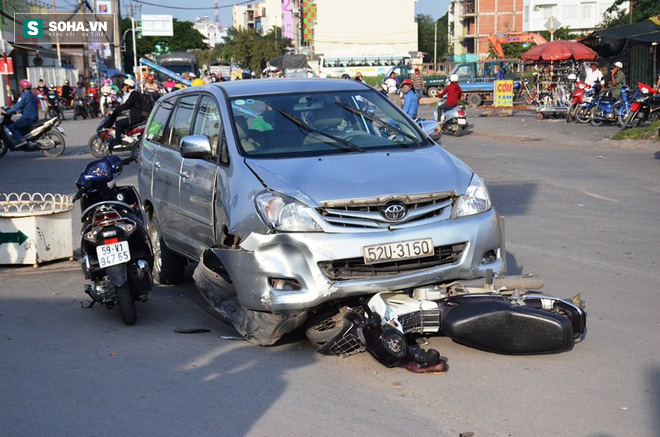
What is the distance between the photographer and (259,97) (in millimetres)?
7027

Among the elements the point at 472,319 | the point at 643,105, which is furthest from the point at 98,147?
the point at 472,319

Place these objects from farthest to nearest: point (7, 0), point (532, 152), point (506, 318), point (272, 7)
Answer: point (272, 7)
point (7, 0)
point (532, 152)
point (506, 318)

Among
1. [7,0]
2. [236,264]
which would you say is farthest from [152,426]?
[7,0]

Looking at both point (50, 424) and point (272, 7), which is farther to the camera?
point (272, 7)

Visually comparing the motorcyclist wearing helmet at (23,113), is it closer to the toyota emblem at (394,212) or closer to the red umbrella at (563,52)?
the toyota emblem at (394,212)

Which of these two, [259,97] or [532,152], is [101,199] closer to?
[259,97]

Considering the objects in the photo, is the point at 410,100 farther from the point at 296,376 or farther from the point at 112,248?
the point at 296,376

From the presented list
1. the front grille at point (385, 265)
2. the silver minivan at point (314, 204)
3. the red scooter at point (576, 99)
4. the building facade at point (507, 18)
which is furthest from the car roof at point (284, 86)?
the building facade at point (507, 18)

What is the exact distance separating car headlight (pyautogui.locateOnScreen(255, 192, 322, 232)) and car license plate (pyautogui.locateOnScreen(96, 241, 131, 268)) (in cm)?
151

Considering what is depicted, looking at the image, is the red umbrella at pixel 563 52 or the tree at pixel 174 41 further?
the tree at pixel 174 41

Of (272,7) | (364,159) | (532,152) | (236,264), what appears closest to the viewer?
(236,264)

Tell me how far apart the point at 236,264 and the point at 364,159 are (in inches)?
47.6

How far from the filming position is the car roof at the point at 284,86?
7.14m

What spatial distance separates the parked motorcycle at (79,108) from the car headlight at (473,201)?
3694 centimetres
